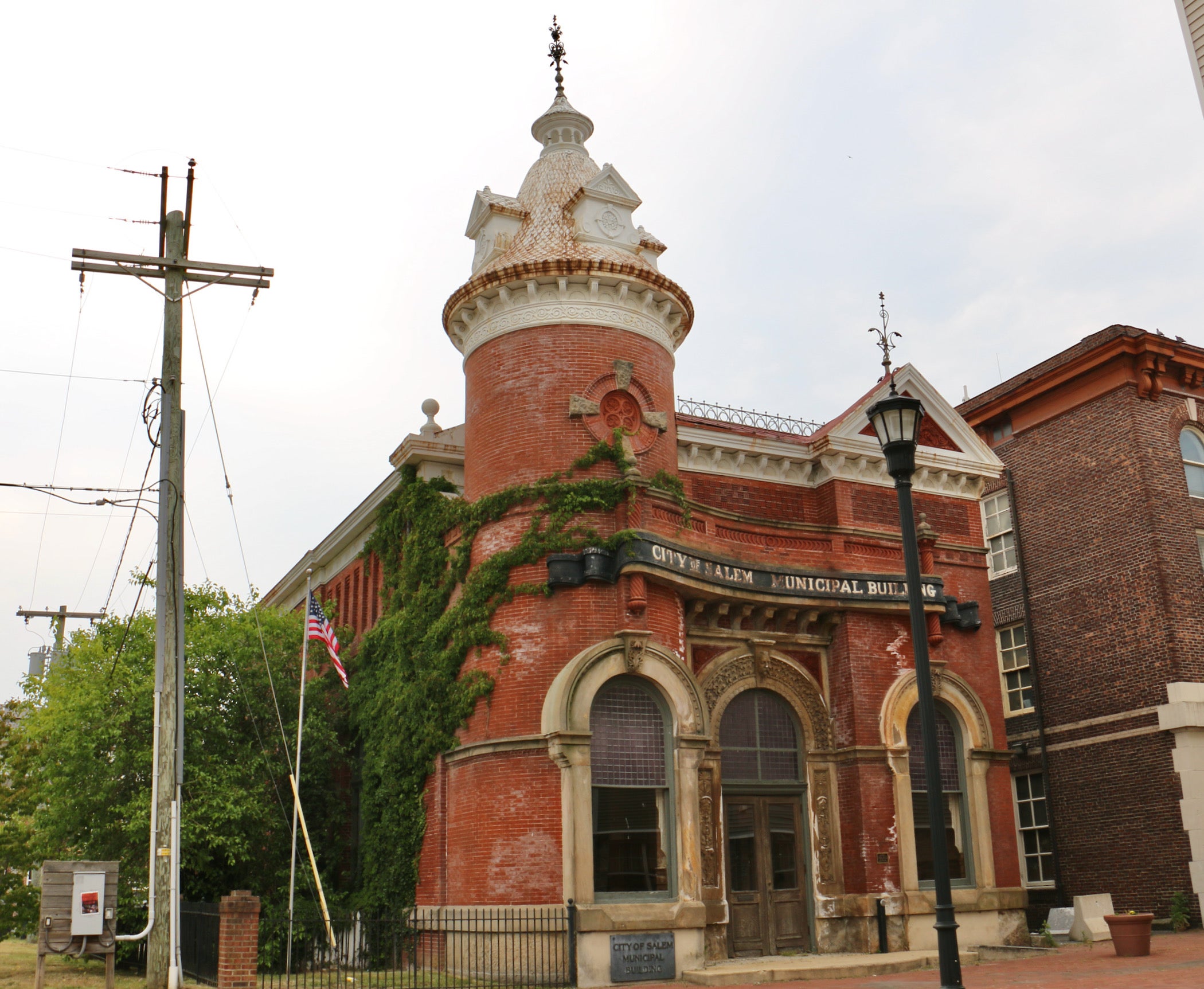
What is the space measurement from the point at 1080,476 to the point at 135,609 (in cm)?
2237

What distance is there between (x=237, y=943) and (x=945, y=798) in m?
13.5

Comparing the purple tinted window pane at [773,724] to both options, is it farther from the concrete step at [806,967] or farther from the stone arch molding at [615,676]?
the concrete step at [806,967]

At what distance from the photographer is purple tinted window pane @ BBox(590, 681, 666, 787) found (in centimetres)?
1886

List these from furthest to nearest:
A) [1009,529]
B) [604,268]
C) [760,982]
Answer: [1009,529]
[604,268]
[760,982]

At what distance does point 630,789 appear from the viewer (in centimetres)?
1889

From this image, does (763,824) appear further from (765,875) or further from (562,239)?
(562,239)

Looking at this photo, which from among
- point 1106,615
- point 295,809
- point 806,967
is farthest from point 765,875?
point 1106,615

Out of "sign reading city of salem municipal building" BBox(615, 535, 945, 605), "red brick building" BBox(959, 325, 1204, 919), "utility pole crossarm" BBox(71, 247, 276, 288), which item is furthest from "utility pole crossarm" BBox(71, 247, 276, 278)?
"red brick building" BBox(959, 325, 1204, 919)

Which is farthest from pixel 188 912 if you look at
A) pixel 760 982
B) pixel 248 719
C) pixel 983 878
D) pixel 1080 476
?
pixel 1080 476

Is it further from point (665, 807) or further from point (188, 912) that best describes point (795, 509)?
point (188, 912)

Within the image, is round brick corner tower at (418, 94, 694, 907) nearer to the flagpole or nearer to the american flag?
the flagpole

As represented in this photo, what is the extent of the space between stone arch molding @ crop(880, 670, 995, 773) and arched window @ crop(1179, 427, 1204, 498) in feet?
29.7

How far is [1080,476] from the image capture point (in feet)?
95.2

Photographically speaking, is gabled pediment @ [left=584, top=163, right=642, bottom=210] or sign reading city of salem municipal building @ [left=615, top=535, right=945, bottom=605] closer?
sign reading city of salem municipal building @ [left=615, top=535, right=945, bottom=605]
